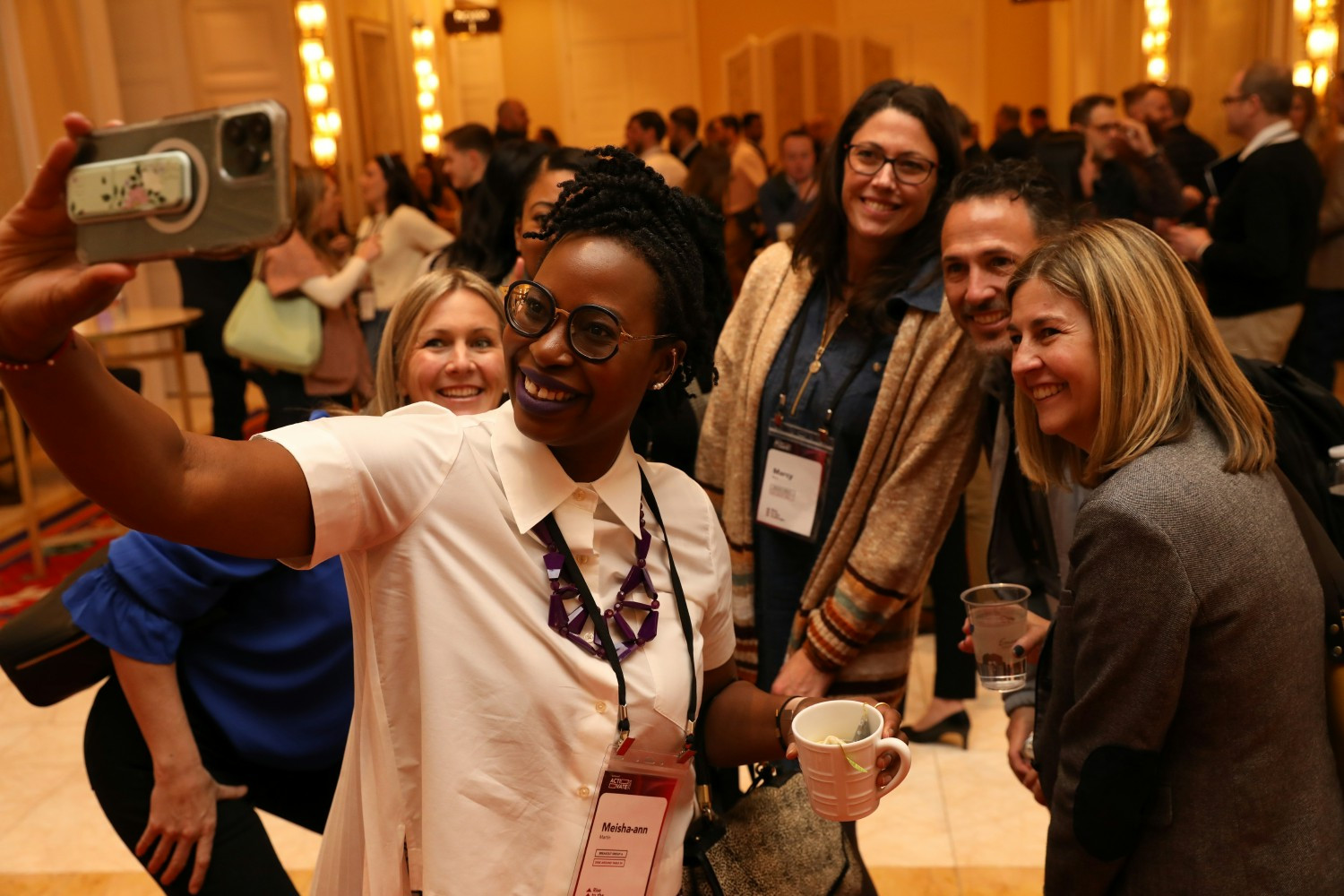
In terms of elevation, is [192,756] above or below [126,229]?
below

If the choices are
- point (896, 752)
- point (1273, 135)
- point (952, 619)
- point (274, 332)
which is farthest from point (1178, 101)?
point (896, 752)

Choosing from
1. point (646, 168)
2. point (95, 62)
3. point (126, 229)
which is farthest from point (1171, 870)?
point (95, 62)

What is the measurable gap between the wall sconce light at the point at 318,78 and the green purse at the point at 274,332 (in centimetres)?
600

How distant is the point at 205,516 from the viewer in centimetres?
109

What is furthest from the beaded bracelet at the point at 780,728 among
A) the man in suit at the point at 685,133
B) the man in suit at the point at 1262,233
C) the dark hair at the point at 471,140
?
the man in suit at the point at 685,133

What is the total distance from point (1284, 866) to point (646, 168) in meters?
1.18

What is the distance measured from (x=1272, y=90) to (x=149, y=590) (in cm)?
520

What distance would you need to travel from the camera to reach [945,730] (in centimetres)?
400

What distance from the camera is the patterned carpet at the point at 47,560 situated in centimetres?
553

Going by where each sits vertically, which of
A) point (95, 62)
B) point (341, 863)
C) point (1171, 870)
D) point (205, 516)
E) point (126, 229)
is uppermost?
point (95, 62)

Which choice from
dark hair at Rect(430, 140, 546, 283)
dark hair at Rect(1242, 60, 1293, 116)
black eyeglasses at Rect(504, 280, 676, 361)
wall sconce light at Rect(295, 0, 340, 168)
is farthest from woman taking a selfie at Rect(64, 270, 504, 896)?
wall sconce light at Rect(295, 0, 340, 168)

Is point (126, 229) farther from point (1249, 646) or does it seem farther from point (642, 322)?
point (1249, 646)

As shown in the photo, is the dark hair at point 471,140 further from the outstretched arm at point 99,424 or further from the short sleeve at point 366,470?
the outstretched arm at point 99,424

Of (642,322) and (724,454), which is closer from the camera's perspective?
(642,322)
